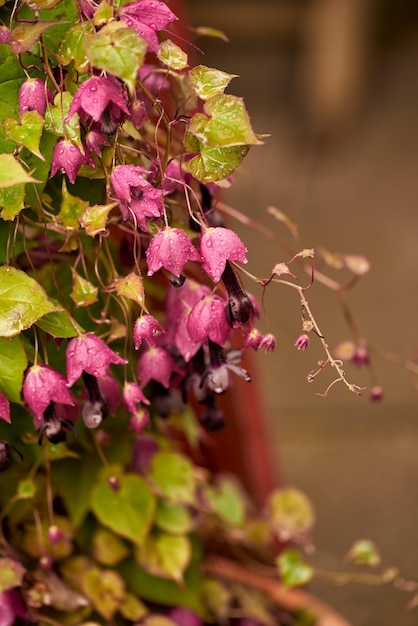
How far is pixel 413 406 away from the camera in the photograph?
1724 mm

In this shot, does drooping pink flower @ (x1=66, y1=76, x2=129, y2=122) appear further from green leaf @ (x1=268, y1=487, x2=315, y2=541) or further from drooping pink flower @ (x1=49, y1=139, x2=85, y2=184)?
green leaf @ (x1=268, y1=487, x2=315, y2=541)

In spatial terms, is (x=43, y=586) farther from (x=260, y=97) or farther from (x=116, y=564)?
(x=260, y=97)

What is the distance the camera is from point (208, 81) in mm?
432

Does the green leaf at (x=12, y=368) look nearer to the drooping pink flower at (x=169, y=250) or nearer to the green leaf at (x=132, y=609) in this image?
the drooping pink flower at (x=169, y=250)

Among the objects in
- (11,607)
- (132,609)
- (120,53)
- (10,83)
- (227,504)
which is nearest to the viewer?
(120,53)

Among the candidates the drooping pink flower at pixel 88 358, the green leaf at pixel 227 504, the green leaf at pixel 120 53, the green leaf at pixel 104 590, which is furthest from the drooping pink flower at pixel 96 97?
the green leaf at pixel 227 504

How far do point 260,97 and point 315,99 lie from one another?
1.01ft

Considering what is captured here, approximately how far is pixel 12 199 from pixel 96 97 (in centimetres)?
8

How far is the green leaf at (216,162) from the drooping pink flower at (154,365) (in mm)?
138

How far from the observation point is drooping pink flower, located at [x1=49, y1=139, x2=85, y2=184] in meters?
0.42

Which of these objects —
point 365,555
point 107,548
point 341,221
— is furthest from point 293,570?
point 341,221

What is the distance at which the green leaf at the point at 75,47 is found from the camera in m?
0.42

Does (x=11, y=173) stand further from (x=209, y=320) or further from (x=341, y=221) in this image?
(x=341, y=221)

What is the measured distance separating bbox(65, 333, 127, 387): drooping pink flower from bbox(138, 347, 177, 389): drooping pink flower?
7cm
